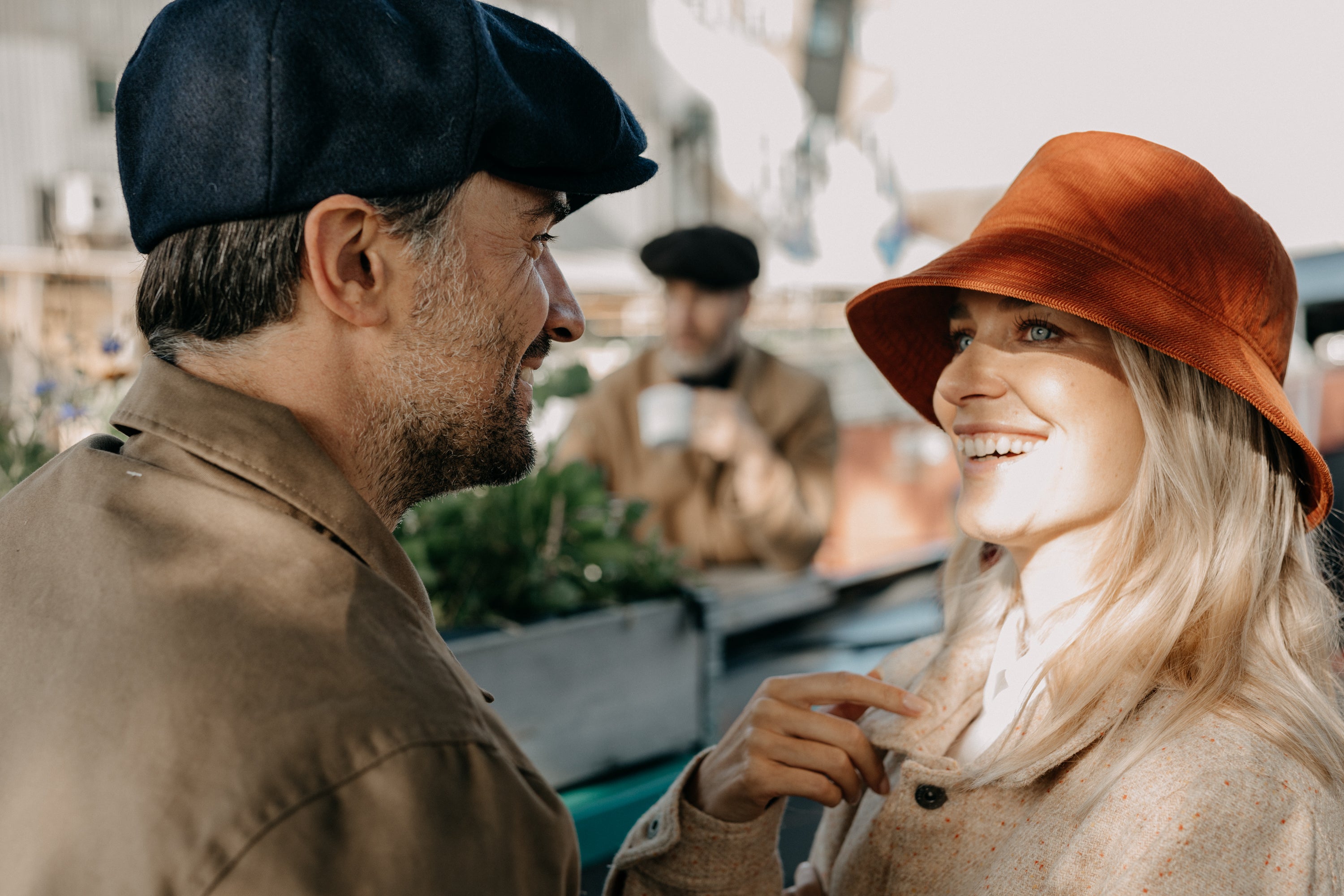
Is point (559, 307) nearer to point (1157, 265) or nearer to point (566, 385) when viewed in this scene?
point (1157, 265)

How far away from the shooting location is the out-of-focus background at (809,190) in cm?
239

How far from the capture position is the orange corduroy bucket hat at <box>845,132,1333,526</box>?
1115 millimetres

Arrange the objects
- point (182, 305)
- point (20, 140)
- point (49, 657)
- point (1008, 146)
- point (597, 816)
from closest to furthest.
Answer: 1. point (49, 657)
2. point (182, 305)
3. point (597, 816)
4. point (20, 140)
5. point (1008, 146)

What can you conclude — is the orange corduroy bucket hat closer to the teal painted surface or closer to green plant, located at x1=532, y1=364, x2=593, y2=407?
the teal painted surface

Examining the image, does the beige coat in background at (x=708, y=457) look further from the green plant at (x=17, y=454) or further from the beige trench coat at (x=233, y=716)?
the beige trench coat at (x=233, y=716)

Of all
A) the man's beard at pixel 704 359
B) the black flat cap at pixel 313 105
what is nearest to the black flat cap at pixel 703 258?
the man's beard at pixel 704 359

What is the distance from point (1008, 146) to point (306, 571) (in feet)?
35.1

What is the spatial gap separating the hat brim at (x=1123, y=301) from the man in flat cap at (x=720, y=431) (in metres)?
1.91

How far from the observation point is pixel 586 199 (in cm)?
114

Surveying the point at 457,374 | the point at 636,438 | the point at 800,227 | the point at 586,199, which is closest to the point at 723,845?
the point at 457,374

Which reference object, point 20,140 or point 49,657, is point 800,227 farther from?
point 49,657

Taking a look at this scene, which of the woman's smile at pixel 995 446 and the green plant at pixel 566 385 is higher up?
the woman's smile at pixel 995 446

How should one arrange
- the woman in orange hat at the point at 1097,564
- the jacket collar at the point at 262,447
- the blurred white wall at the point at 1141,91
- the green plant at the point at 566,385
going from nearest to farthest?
the jacket collar at the point at 262,447, the woman in orange hat at the point at 1097,564, the green plant at the point at 566,385, the blurred white wall at the point at 1141,91

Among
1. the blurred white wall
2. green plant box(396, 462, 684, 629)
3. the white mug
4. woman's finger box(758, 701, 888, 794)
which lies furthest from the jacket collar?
the blurred white wall
